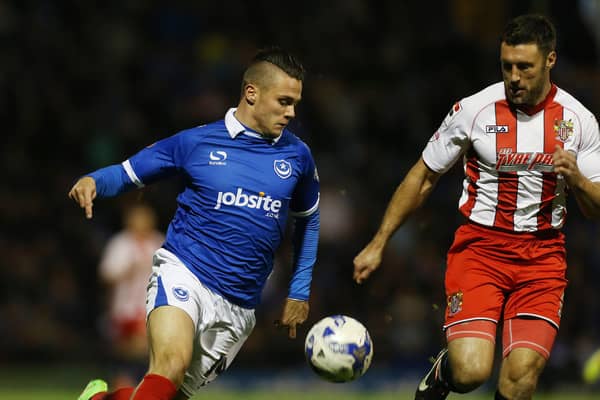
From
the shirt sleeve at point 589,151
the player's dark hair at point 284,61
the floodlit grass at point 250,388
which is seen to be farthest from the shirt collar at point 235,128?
the floodlit grass at point 250,388

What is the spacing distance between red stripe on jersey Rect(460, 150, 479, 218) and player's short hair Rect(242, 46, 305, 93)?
1.07m

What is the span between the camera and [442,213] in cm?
1243

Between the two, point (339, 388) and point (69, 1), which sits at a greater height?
point (69, 1)

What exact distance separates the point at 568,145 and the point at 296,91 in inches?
60.4

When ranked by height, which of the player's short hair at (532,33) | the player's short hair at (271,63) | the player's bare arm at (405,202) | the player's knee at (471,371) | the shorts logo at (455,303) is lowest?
the player's knee at (471,371)

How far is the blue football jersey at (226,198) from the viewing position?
6445mm

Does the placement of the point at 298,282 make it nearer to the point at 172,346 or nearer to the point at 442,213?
the point at 172,346

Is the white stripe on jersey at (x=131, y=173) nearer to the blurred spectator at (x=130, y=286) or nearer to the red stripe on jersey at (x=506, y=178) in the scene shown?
the red stripe on jersey at (x=506, y=178)

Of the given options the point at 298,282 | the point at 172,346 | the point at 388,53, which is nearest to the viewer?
the point at 172,346

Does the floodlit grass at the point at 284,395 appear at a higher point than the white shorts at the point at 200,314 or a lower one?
lower

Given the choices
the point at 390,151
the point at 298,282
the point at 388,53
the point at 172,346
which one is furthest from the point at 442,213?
the point at 172,346

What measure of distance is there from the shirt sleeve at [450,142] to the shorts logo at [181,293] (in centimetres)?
159

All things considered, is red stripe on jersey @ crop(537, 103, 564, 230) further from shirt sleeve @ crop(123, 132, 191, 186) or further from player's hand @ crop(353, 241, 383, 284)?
shirt sleeve @ crop(123, 132, 191, 186)

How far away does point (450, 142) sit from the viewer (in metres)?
6.58
